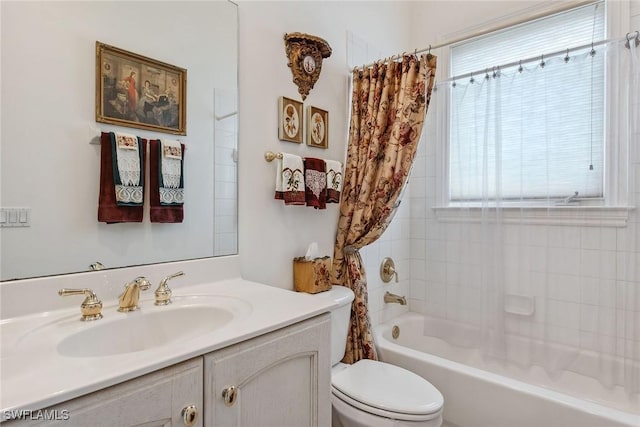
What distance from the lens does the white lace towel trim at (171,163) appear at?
1170 mm

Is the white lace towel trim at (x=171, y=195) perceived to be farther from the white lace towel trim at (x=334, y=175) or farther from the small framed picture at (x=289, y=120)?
the white lace towel trim at (x=334, y=175)

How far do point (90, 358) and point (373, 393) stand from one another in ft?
3.39

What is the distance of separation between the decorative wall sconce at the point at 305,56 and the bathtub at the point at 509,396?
137 centimetres

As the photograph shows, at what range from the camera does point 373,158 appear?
1732 millimetres

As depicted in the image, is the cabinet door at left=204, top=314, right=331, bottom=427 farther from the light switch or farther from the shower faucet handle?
the shower faucet handle

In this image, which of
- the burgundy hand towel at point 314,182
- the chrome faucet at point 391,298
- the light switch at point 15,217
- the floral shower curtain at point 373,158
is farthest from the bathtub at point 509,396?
the light switch at point 15,217

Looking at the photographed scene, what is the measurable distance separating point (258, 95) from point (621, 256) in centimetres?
183

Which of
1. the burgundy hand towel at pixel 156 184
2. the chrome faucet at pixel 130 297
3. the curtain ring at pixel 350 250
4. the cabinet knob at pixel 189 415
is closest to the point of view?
the cabinet knob at pixel 189 415

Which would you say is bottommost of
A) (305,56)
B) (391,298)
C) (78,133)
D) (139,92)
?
(391,298)

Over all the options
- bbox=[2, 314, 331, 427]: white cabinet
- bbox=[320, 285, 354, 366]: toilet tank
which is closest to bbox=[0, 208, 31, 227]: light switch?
bbox=[2, 314, 331, 427]: white cabinet

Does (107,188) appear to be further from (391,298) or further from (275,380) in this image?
(391,298)

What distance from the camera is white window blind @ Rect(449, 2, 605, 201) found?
1.69 metres

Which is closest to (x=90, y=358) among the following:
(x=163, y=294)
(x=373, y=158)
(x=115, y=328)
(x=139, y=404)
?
(x=139, y=404)

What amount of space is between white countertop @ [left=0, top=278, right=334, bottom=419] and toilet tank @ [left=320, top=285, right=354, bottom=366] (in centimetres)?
48
